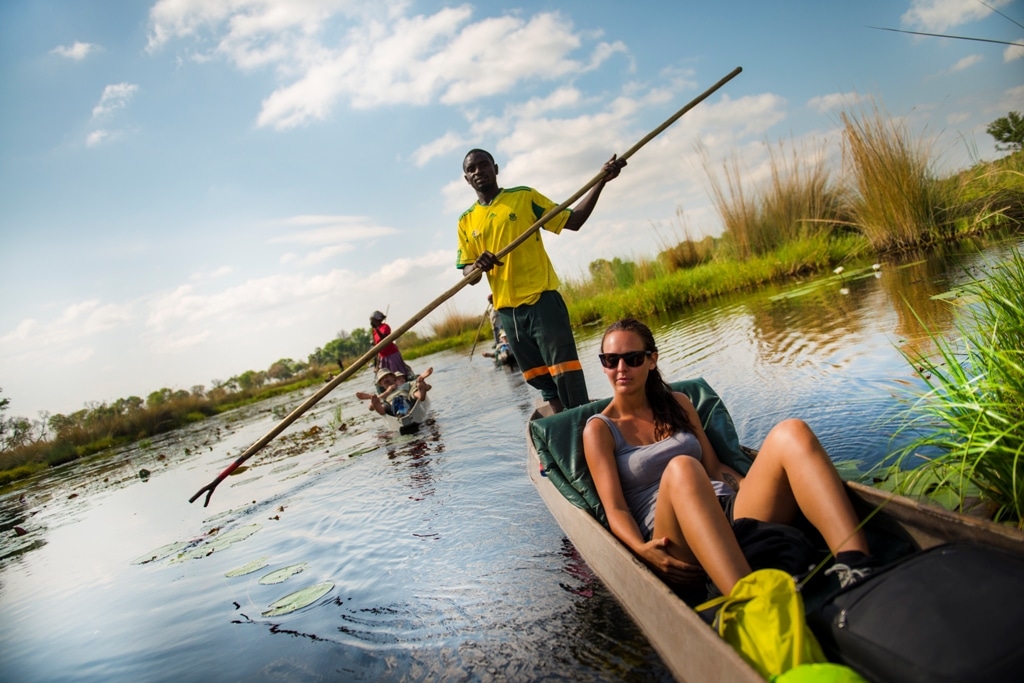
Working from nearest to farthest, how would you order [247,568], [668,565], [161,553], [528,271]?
1. [668,565]
2. [528,271]
3. [247,568]
4. [161,553]

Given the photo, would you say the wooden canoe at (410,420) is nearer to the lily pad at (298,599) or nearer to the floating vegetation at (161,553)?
the floating vegetation at (161,553)

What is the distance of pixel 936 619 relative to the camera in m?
1.39

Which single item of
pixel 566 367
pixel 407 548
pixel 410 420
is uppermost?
pixel 566 367

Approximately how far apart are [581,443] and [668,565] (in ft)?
3.35

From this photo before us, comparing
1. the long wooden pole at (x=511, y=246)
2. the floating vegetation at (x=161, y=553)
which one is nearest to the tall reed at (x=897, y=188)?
the long wooden pole at (x=511, y=246)

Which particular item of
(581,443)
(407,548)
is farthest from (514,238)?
(407,548)

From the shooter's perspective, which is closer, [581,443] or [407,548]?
[581,443]

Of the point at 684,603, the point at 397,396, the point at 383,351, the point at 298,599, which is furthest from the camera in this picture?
the point at 383,351

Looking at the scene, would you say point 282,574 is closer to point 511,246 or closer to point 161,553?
point 161,553

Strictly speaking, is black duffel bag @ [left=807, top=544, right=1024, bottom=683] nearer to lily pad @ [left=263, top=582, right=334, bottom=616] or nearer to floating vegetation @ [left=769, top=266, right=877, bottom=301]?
lily pad @ [left=263, top=582, right=334, bottom=616]

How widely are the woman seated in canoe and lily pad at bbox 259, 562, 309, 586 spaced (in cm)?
296

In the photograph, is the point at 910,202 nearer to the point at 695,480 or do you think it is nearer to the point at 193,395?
the point at 695,480

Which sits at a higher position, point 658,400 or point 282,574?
point 658,400

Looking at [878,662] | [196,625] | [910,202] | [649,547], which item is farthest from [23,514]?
[910,202]
